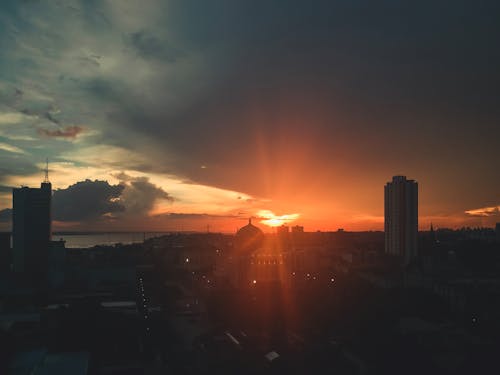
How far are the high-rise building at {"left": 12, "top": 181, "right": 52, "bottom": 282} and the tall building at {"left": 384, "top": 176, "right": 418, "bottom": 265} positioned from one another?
→ 3224 cm

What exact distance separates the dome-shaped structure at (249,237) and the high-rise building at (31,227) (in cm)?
1746

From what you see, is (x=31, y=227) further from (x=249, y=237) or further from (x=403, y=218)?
(x=403, y=218)

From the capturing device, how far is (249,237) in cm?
3909

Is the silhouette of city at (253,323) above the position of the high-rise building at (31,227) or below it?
below

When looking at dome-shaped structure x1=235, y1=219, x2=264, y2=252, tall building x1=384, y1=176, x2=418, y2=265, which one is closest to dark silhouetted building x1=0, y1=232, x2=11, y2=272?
dome-shaped structure x1=235, y1=219, x2=264, y2=252

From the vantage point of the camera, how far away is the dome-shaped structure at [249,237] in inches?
1469

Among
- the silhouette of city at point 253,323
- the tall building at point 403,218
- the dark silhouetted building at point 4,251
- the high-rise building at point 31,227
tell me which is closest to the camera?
the silhouette of city at point 253,323

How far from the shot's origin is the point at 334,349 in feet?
38.0

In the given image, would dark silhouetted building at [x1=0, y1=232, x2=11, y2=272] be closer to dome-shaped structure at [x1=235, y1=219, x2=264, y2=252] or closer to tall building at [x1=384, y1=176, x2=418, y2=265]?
dome-shaped structure at [x1=235, y1=219, x2=264, y2=252]

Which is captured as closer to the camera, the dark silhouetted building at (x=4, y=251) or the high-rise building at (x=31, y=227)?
the dark silhouetted building at (x=4, y=251)

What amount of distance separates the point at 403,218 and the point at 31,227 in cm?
3544

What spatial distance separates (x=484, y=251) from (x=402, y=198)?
8433 mm

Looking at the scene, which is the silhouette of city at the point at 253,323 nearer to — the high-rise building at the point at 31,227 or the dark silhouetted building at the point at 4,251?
the high-rise building at the point at 31,227

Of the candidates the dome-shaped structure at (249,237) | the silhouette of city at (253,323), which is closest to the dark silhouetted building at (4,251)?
the silhouette of city at (253,323)
